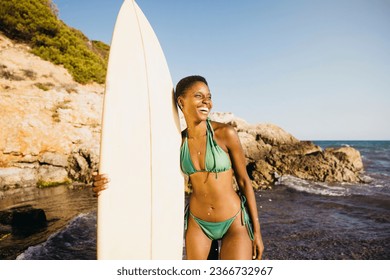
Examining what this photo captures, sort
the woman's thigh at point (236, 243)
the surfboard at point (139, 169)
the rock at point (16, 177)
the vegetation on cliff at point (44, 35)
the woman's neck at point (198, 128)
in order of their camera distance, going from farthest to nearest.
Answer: the vegetation on cliff at point (44, 35) → the rock at point (16, 177) → the surfboard at point (139, 169) → the woman's neck at point (198, 128) → the woman's thigh at point (236, 243)

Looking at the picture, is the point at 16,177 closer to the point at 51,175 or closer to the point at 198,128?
the point at 51,175

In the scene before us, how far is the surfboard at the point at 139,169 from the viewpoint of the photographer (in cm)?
221

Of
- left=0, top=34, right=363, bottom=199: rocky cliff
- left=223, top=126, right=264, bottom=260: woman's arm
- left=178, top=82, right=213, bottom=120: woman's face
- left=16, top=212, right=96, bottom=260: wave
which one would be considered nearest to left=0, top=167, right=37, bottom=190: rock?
left=0, top=34, right=363, bottom=199: rocky cliff

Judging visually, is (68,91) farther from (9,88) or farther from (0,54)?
(0,54)

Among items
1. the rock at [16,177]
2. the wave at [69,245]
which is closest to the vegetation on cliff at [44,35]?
the rock at [16,177]

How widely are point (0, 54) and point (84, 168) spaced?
9574mm

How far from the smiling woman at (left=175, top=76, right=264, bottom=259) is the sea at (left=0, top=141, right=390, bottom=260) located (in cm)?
275

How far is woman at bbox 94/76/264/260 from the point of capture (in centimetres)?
180

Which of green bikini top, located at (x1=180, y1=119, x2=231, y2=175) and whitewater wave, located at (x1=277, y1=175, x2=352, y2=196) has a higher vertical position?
green bikini top, located at (x1=180, y1=119, x2=231, y2=175)

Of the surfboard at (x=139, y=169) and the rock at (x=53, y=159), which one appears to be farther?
the rock at (x=53, y=159)

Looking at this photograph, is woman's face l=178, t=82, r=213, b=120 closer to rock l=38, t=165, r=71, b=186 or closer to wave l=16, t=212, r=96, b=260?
wave l=16, t=212, r=96, b=260

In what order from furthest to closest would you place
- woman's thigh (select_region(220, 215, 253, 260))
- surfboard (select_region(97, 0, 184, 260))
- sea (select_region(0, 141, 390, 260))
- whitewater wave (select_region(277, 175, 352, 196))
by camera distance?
whitewater wave (select_region(277, 175, 352, 196)) < sea (select_region(0, 141, 390, 260)) < surfboard (select_region(97, 0, 184, 260)) < woman's thigh (select_region(220, 215, 253, 260))

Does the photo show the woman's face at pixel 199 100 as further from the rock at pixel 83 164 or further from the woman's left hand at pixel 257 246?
the rock at pixel 83 164

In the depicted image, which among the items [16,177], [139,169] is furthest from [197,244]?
[16,177]
